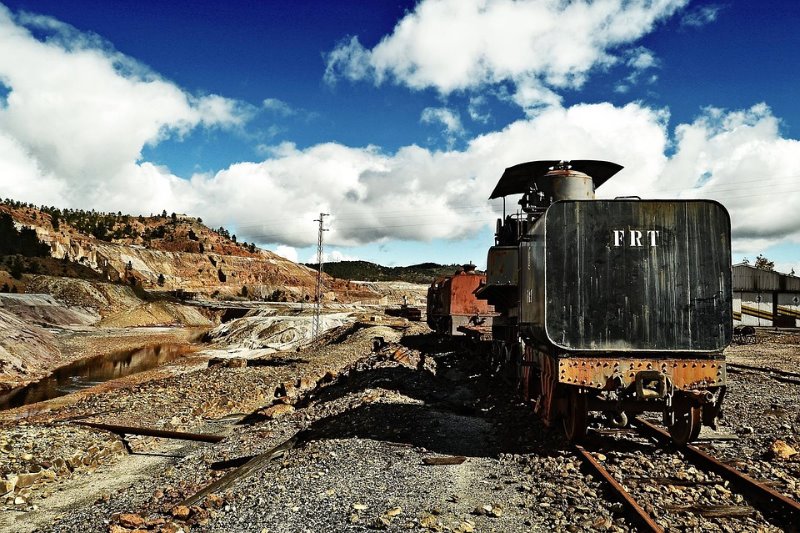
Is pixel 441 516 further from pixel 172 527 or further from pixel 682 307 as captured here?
pixel 682 307

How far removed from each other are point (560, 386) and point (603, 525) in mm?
2675

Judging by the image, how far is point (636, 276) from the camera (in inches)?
299

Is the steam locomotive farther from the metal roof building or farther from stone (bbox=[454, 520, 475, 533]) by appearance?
the metal roof building

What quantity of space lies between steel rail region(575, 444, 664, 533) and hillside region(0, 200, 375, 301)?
6600cm

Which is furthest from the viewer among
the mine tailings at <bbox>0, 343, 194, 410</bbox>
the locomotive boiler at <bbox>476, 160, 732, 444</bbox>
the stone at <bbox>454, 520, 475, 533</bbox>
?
the mine tailings at <bbox>0, 343, 194, 410</bbox>

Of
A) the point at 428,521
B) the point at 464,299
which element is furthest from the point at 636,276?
the point at 464,299

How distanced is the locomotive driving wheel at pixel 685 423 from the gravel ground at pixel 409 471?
1.32 ft

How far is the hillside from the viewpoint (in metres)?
72.2

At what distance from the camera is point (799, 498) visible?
5914mm

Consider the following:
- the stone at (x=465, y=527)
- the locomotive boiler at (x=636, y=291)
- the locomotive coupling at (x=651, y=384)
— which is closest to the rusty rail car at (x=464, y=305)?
the locomotive boiler at (x=636, y=291)

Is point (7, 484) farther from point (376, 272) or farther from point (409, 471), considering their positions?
point (376, 272)

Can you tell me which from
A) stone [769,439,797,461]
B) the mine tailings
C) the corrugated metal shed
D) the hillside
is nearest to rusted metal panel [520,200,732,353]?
stone [769,439,797,461]

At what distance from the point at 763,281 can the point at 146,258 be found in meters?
87.3

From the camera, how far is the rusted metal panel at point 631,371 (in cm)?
725
